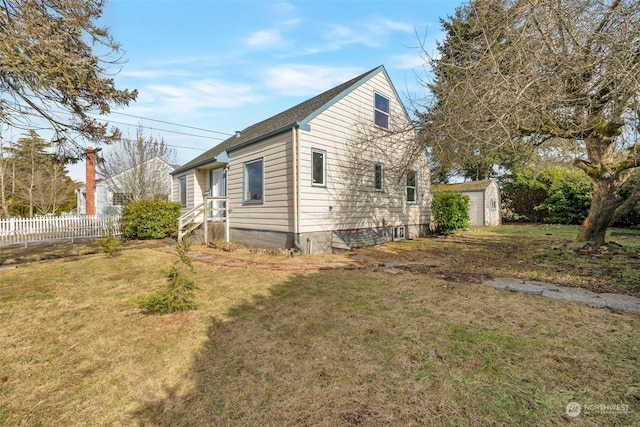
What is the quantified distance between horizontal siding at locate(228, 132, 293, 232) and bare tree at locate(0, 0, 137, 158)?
3.88 meters

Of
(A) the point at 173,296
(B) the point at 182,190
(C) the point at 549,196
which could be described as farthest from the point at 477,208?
(A) the point at 173,296

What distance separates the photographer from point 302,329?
134 inches

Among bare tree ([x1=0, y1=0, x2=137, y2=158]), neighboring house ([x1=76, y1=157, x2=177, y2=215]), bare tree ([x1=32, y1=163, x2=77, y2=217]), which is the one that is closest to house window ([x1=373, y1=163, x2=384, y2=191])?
bare tree ([x1=0, y1=0, x2=137, y2=158])

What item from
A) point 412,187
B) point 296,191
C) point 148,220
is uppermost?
point 412,187

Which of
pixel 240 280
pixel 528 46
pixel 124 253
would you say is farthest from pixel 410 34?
pixel 124 253

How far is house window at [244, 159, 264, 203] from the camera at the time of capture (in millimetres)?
9609

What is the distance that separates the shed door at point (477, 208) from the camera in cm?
1983

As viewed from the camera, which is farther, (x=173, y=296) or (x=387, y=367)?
(x=173, y=296)

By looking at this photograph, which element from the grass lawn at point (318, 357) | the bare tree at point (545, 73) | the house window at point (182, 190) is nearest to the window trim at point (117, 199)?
the house window at point (182, 190)

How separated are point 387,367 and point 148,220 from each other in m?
12.7

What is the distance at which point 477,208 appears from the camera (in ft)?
65.8

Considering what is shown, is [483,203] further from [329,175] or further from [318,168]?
[318,168]

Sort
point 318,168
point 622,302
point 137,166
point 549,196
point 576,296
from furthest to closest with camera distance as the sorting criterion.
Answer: point 549,196
point 137,166
point 318,168
point 576,296
point 622,302

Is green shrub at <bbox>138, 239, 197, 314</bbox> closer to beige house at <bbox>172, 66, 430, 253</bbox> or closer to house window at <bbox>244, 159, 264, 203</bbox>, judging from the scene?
beige house at <bbox>172, 66, 430, 253</bbox>
